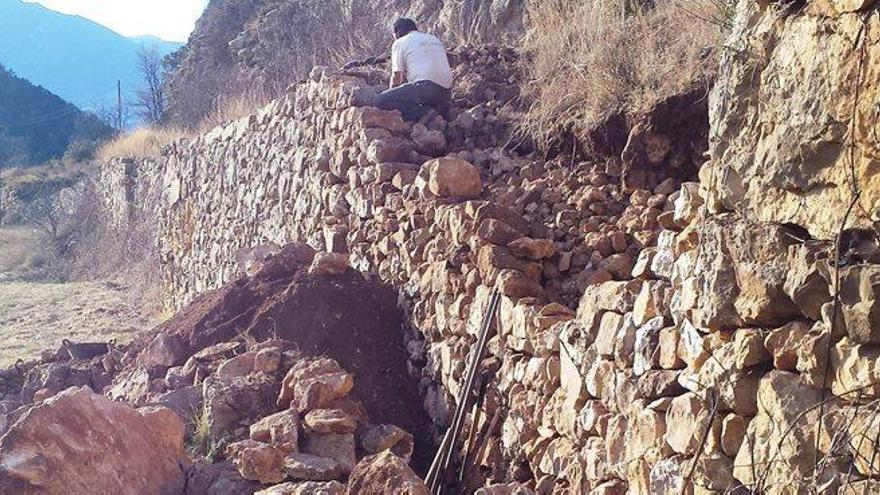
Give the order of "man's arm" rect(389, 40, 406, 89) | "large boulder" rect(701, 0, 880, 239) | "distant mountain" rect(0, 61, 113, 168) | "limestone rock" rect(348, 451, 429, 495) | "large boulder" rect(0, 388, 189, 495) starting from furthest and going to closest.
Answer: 1. "distant mountain" rect(0, 61, 113, 168)
2. "man's arm" rect(389, 40, 406, 89)
3. "large boulder" rect(0, 388, 189, 495)
4. "limestone rock" rect(348, 451, 429, 495)
5. "large boulder" rect(701, 0, 880, 239)

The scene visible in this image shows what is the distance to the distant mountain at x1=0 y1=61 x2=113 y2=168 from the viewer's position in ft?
106

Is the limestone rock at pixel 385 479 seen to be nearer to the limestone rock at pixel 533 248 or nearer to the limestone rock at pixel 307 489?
the limestone rock at pixel 307 489

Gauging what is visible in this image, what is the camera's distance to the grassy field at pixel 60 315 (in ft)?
34.4

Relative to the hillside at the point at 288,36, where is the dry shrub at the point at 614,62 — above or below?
below

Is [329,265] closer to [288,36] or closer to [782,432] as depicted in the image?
[782,432]

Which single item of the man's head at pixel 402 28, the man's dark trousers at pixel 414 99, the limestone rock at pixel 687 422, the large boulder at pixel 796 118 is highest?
the man's head at pixel 402 28

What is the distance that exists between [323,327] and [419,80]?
2.27 metres

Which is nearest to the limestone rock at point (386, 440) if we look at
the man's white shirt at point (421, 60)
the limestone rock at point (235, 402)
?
the limestone rock at point (235, 402)

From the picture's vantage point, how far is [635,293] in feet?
11.1

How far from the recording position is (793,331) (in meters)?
2.39

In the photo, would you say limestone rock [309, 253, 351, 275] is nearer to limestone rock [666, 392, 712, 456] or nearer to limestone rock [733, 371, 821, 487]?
limestone rock [666, 392, 712, 456]

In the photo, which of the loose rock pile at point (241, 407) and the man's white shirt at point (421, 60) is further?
the man's white shirt at point (421, 60)

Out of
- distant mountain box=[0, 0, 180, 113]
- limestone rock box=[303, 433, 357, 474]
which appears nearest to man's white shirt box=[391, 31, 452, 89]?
limestone rock box=[303, 433, 357, 474]

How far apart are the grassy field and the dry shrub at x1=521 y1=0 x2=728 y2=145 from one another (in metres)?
6.34
